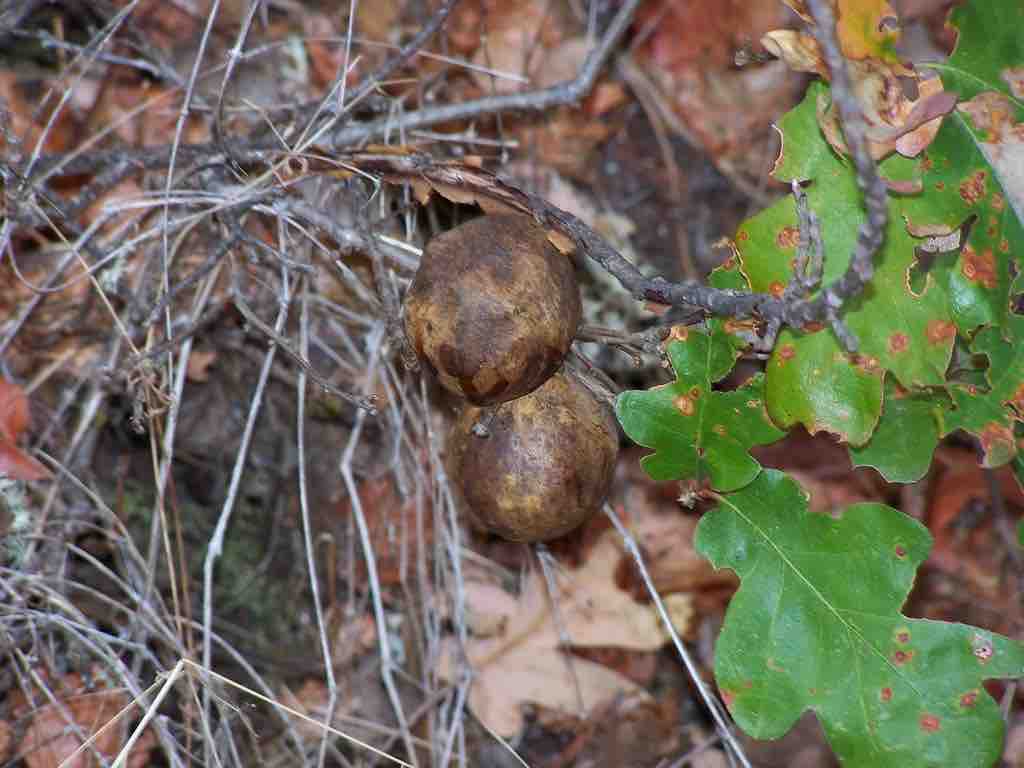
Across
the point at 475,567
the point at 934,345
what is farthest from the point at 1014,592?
the point at 475,567

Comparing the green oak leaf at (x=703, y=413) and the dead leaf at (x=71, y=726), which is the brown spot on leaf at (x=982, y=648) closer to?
the green oak leaf at (x=703, y=413)

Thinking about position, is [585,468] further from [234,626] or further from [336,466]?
[234,626]

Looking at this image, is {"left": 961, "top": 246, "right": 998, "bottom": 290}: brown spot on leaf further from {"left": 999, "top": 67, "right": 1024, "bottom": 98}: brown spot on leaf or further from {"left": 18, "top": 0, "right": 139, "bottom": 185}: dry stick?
{"left": 18, "top": 0, "right": 139, "bottom": 185}: dry stick

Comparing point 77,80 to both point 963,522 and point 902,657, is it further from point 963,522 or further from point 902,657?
point 963,522

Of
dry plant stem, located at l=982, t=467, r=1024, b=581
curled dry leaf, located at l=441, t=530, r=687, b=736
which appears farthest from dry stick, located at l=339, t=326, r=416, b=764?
dry plant stem, located at l=982, t=467, r=1024, b=581

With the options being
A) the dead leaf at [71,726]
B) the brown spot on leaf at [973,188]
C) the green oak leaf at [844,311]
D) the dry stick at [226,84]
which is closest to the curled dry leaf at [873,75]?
the green oak leaf at [844,311]

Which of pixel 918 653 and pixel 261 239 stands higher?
pixel 261 239
